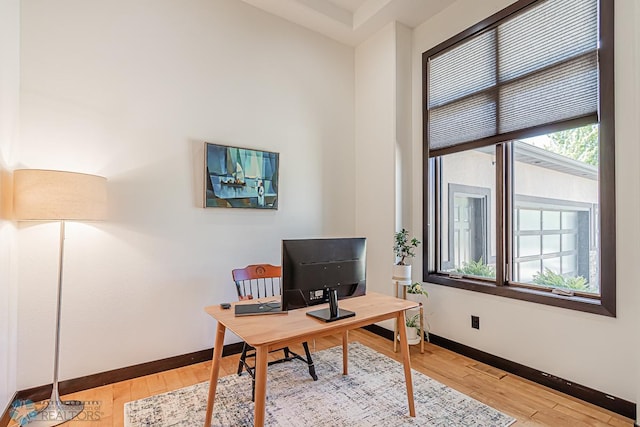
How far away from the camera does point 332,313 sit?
1.81 meters

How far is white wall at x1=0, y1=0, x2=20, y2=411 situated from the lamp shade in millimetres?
180

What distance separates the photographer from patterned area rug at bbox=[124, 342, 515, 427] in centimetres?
199

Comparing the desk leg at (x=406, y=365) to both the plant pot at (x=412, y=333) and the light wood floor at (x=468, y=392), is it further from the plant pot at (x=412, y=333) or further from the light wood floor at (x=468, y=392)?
the plant pot at (x=412, y=333)

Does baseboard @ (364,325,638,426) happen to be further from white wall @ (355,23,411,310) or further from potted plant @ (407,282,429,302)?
white wall @ (355,23,411,310)

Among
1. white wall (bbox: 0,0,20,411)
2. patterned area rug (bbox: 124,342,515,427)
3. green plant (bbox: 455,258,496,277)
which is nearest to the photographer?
white wall (bbox: 0,0,20,411)

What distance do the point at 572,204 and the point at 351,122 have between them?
235cm

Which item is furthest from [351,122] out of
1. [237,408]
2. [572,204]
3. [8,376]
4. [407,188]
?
[8,376]

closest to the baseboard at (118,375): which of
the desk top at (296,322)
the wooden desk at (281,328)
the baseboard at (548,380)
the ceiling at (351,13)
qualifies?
the wooden desk at (281,328)

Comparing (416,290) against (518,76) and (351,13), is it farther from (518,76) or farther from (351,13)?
(351,13)

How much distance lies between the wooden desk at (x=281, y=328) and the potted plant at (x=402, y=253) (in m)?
0.90

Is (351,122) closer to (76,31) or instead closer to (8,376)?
(76,31)

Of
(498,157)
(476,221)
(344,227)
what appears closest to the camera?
(498,157)

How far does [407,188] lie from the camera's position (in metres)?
3.46

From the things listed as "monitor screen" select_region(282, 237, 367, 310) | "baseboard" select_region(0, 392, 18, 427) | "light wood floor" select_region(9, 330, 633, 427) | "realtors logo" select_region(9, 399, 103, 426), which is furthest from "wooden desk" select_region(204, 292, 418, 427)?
"baseboard" select_region(0, 392, 18, 427)
